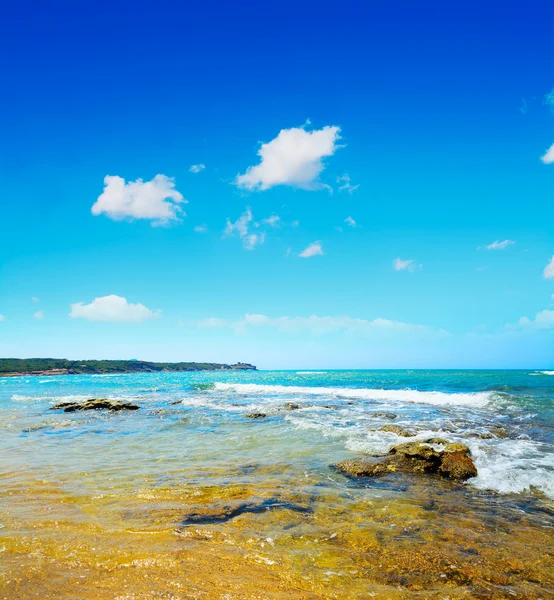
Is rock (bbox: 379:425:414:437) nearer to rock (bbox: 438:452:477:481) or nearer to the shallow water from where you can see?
A: the shallow water

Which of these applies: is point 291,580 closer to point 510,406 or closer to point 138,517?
point 138,517

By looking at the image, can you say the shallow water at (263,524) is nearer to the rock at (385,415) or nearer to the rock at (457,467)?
the rock at (457,467)

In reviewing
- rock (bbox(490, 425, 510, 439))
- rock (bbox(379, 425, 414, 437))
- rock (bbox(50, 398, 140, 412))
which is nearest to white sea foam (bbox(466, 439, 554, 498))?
rock (bbox(490, 425, 510, 439))

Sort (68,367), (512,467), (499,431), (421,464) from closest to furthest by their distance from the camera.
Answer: (512,467), (421,464), (499,431), (68,367)

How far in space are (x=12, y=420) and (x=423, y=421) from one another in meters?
25.1

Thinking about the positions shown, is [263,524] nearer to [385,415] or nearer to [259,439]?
[259,439]

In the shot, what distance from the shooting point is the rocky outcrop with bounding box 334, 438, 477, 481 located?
10688 mm

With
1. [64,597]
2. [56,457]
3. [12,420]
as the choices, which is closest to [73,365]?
[12,420]

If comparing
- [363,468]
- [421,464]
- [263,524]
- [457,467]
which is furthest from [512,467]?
[263,524]

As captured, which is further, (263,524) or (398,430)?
(398,430)

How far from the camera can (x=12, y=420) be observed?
23078mm

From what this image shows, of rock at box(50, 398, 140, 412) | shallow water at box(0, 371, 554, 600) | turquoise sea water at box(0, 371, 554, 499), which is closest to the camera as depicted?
shallow water at box(0, 371, 554, 600)

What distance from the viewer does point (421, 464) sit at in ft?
37.3

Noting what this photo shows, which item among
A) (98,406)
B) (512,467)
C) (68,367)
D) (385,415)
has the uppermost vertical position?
(512,467)
